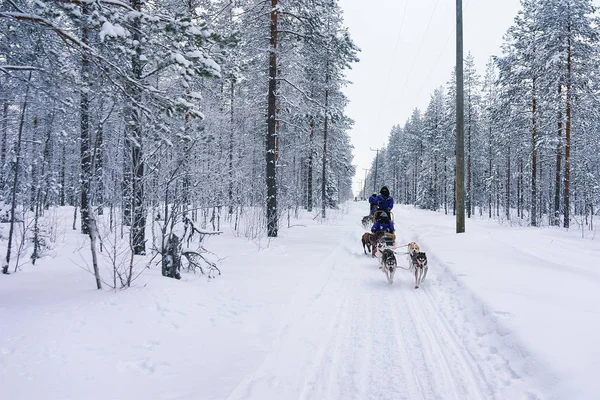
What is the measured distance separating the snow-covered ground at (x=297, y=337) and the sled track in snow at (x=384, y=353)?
0.02 m

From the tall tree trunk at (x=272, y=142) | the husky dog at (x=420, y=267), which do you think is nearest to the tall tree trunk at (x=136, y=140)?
the husky dog at (x=420, y=267)

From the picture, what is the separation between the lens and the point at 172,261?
620 cm

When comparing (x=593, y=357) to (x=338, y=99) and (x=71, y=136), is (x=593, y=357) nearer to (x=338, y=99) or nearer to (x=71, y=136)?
(x=71, y=136)

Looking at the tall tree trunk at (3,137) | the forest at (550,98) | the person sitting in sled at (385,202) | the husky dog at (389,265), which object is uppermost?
the forest at (550,98)

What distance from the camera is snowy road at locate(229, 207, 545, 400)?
10.6 feet

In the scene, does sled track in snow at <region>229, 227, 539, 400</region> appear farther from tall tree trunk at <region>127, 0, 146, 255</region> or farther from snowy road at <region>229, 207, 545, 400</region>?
tall tree trunk at <region>127, 0, 146, 255</region>

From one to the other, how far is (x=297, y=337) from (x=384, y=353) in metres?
1.12

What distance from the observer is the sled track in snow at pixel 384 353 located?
3.24 metres

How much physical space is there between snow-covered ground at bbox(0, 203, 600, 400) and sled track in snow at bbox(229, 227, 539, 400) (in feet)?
0.07

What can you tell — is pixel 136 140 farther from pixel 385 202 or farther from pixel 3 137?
pixel 3 137

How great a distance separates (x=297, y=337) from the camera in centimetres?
442

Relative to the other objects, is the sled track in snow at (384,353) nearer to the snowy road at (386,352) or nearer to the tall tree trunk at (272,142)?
the snowy road at (386,352)

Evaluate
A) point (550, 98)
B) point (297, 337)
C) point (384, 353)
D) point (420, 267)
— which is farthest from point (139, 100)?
point (550, 98)

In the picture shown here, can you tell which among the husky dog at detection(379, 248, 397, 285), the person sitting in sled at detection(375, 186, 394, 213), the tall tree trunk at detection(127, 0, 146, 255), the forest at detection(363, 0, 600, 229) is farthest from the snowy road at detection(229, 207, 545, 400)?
the forest at detection(363, 0, 600, 229)
